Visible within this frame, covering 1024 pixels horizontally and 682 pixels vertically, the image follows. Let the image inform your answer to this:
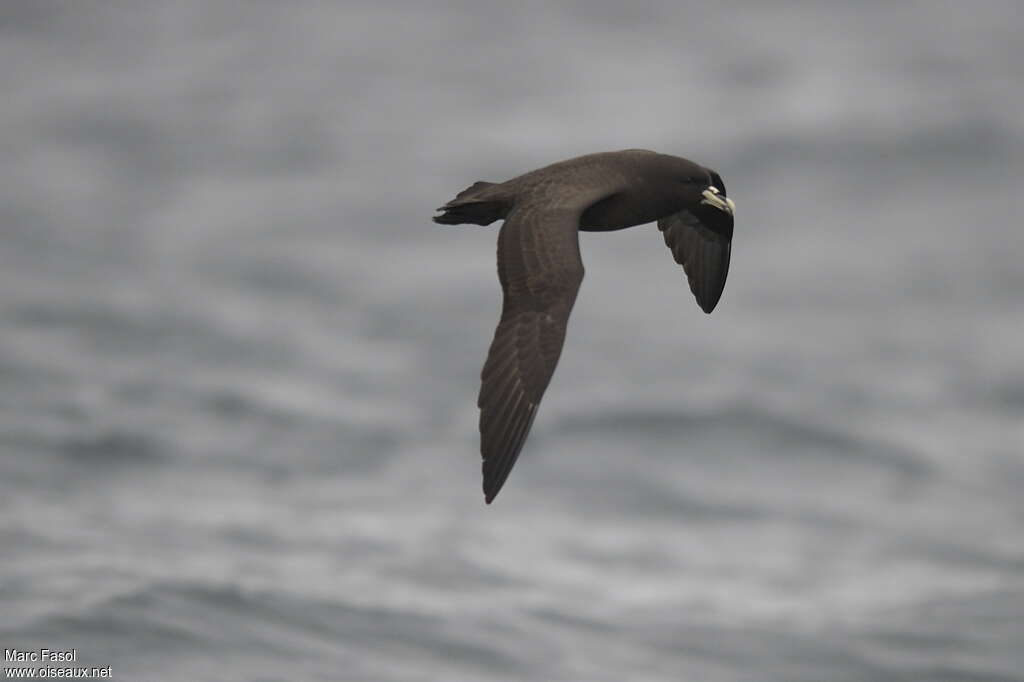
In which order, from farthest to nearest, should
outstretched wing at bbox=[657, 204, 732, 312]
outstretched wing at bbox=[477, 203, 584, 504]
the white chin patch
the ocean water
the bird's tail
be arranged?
the ocean water → outstretched wing at bbox=[657, 204, 732, 312] → the white chin patch → the bird's tail → outstretched wing at bbox=[477, 203, 584, 504]

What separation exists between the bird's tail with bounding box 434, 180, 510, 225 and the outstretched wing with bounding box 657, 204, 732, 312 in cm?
189

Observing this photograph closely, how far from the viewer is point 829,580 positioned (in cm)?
1866

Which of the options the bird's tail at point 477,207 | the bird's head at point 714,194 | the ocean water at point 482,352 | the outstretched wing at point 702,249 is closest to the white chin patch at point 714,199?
the bird's head at point 714,194

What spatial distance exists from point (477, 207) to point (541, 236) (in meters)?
0.69

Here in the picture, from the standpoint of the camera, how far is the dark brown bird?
A: 1015cm

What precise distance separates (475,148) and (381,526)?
681cm

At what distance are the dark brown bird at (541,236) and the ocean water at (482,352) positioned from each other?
5.27 metres

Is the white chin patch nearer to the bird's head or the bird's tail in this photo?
the bird's head

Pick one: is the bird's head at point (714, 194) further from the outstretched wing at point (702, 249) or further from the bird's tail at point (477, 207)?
the bird's tail at point (477, 207)

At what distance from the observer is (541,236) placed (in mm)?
10484

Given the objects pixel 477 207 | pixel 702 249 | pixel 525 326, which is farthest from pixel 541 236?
pixel 702 249

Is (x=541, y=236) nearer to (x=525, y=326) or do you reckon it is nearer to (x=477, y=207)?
(x=525, y=326)

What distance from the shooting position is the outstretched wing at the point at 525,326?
10094mm

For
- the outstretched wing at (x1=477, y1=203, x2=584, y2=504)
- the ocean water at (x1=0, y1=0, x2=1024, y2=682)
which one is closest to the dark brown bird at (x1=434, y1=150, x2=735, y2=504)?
the outstretched wing at (x1=477, y1=203, x2=584, y2=504)
